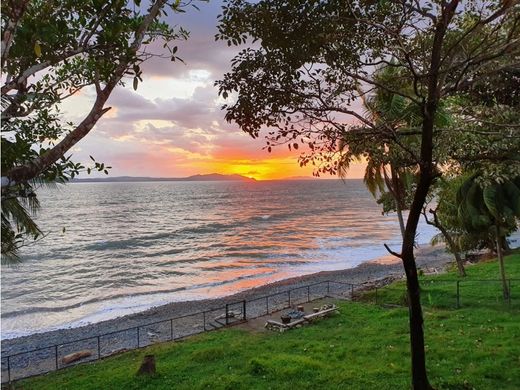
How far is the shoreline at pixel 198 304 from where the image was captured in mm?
26767

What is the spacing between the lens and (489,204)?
19156 millimetres

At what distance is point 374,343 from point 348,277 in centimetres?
2760

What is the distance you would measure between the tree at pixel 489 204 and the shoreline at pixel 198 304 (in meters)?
15.3

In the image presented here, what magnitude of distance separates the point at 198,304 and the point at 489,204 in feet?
71.0

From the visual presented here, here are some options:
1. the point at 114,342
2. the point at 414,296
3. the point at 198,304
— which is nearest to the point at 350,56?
the point at 414,296

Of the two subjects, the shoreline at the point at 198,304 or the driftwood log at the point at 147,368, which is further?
the shoreline at the point at 198,304

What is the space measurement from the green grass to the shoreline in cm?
986

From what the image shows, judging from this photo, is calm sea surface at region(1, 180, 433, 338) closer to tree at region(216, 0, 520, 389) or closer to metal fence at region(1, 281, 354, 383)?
metal fence at region(1, 281, 354, 383)

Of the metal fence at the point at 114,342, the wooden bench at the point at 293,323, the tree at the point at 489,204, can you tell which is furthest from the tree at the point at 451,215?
the metal fence at the point at 114,342

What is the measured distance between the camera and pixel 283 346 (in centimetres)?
1573

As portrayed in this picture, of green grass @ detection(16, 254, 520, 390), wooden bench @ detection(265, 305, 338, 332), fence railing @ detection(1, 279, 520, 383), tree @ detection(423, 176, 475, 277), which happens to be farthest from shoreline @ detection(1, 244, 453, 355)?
wooden bench @ detection(265, 305, 338, 332)

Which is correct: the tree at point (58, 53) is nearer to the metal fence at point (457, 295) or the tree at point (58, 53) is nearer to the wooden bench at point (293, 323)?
the wooden bench at point (293, 323)

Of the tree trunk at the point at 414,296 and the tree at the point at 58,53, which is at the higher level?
the tree at the point at 58,53

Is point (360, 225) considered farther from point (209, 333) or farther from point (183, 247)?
point (209, 333)
